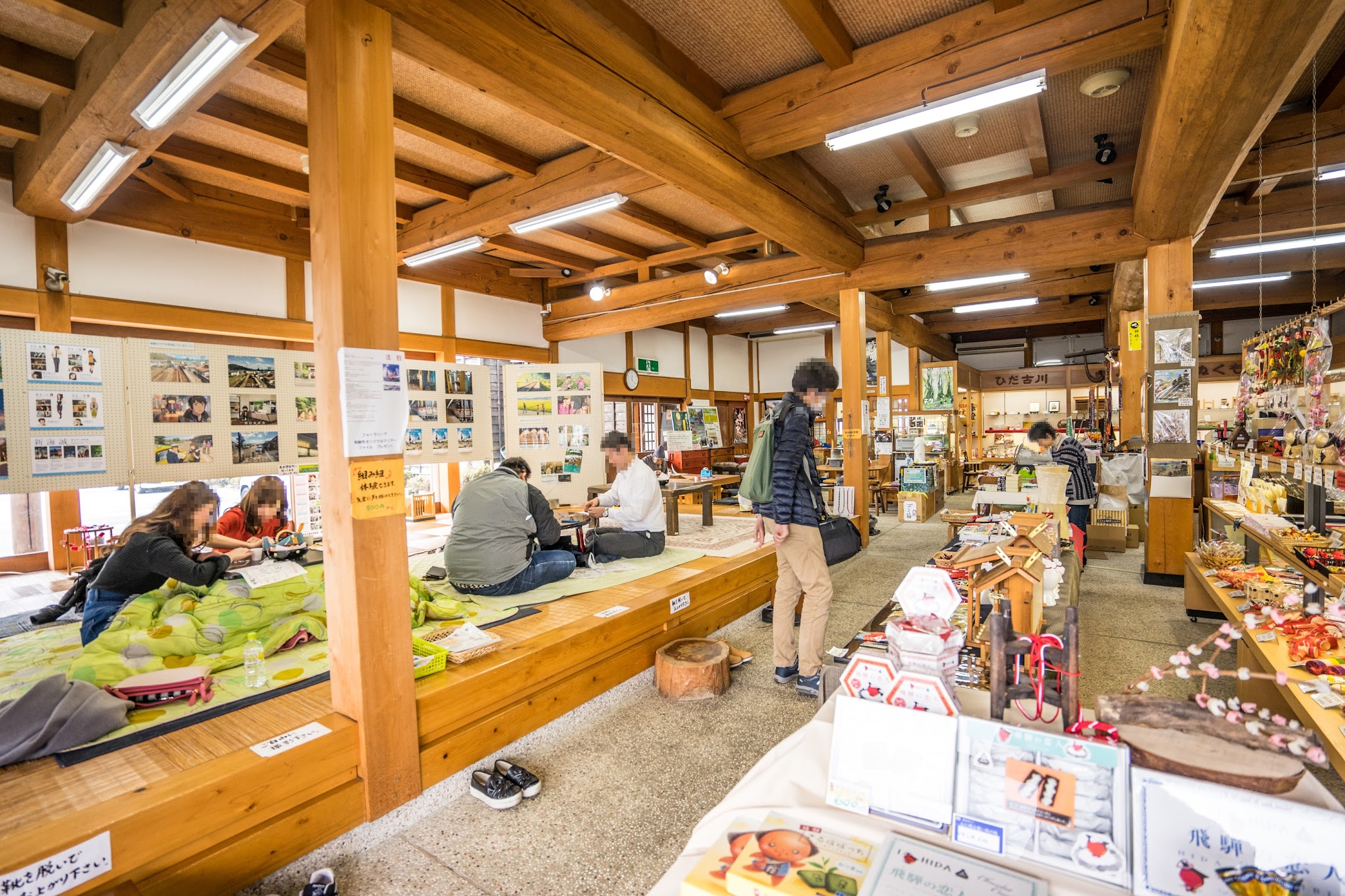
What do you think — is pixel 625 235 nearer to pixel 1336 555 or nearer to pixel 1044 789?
pixel 1336 555

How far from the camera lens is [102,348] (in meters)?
4.10

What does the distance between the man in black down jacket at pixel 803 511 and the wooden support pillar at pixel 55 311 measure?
18.2 ft

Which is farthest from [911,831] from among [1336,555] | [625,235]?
[625,235]

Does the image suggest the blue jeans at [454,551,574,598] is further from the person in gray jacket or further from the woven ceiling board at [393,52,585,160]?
the woven ceiling board at [393,52,585,160]

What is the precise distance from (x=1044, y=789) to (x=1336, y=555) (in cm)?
276

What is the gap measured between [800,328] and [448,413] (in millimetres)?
8007

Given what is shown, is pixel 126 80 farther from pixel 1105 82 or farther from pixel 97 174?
pixel 1105 82

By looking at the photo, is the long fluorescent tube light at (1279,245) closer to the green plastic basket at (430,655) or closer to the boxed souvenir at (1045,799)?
the boxed souvenir at (1045,799)

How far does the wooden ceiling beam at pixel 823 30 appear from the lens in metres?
2.84

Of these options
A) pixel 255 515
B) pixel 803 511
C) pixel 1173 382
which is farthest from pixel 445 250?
pixel 1173 382

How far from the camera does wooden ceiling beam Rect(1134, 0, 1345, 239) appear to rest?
2096 millimetres

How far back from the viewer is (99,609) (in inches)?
116

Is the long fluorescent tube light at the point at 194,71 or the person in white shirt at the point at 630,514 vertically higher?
the long fluorescent tube light at the point at 194,71

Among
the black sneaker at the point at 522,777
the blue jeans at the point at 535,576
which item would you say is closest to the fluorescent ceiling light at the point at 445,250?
the blue jeans at the point at 535,576
